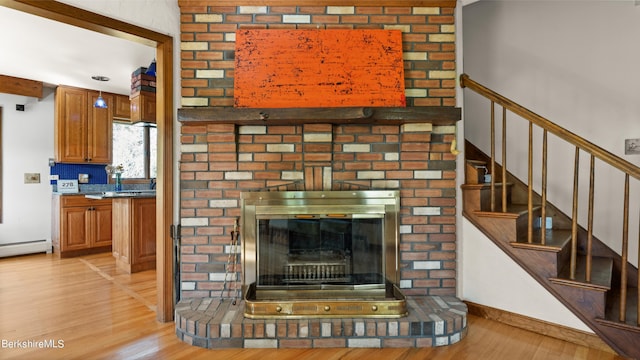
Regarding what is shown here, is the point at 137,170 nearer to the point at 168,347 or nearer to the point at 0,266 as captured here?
the point at 0,266

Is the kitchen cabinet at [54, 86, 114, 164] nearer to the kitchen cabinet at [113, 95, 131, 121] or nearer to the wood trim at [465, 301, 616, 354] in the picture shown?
the kitchen cabinet at [113, 95, 131, 121]

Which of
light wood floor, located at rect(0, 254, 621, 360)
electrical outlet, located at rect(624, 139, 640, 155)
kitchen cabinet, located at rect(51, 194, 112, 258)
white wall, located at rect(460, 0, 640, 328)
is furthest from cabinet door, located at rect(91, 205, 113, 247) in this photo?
electrical outlet, located at rect(624, 139, 640, 155)

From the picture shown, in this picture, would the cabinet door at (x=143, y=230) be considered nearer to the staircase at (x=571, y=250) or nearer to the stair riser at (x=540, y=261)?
the staircase at (x=571, y=250)

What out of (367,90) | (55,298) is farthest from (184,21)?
(55,298)

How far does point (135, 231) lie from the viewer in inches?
132

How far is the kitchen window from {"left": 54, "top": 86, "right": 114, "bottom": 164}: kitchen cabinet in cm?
→ 27

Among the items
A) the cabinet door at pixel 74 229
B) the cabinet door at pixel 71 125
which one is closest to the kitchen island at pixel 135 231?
the cabinet door at pixel 74 229

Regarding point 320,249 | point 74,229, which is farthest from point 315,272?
point 74,229

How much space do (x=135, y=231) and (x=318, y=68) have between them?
8.59 feet

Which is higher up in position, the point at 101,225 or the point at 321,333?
the point at 101,225

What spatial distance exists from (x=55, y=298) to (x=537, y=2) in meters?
4.70

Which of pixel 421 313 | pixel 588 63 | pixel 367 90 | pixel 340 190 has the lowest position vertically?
pixel 421 313

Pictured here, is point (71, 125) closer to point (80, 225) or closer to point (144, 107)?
point (80, 225)

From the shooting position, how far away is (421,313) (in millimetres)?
1876
